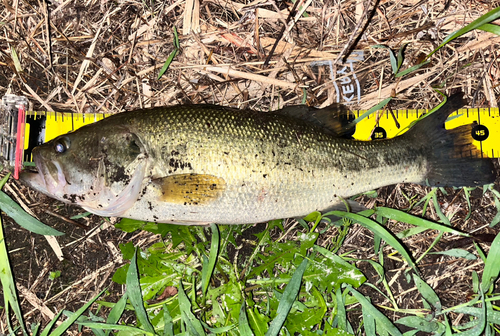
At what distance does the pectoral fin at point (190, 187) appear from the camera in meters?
2.75

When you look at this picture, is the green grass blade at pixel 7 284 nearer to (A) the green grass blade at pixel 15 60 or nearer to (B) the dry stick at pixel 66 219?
(B) the dry stick at pixel 66 219

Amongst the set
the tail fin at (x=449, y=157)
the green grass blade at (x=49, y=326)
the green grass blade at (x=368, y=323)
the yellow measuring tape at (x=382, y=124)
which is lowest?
the green grass blade at (x=368, y=323)

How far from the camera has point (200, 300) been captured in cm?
321

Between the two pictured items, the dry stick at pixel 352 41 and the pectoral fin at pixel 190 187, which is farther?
A: the dry stick at pixel 352 41

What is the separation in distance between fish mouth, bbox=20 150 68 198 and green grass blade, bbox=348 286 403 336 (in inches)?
100

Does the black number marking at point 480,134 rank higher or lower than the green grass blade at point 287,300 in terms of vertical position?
higher

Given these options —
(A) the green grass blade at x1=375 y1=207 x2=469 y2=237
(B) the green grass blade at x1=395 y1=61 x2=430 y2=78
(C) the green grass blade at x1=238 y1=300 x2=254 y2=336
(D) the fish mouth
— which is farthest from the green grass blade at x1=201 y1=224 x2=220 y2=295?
(B) the green grass blade at x1=395 y1=61 x2=430 y2=78

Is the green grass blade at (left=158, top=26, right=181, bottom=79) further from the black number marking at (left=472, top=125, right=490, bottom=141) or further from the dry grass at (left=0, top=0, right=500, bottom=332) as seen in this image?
the black number marking at (left=472, top=125, right=490, bottom=141)

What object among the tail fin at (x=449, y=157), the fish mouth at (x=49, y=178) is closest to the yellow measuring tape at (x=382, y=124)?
the tail fin at (x=449, y=157)

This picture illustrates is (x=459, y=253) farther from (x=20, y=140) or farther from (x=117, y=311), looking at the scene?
(x=20, y=140)

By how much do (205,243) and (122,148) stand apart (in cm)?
113

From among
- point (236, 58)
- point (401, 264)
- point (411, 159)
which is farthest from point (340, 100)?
point (401, 264)

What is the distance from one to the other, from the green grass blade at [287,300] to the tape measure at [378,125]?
1383 mm

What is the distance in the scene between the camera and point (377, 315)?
3109 mm
